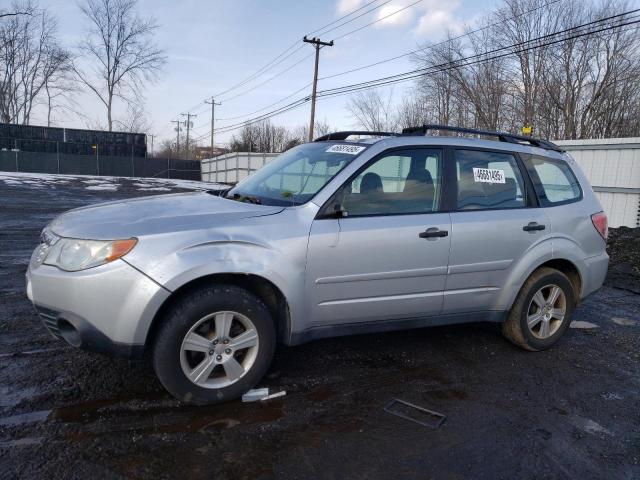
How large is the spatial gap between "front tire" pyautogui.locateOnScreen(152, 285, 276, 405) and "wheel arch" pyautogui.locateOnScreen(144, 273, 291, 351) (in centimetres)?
5

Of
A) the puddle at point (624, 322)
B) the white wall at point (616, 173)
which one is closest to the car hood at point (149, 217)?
the puddle at point (624, 322)

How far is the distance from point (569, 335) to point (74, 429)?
4544 millimetres

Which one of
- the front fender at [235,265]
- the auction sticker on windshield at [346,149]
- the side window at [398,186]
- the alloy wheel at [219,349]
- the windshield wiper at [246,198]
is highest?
the auction sticker on windshield at [346,149]

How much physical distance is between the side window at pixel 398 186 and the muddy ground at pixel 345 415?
1305mm

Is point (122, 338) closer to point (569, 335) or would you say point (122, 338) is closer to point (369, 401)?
point (369, 401)

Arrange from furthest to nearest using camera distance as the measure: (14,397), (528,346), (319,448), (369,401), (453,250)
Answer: (528,346) → (453,250) → (369,401) → (14,397) → (319,448)

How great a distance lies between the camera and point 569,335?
493 centimetres

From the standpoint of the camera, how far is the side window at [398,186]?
3.54 metres

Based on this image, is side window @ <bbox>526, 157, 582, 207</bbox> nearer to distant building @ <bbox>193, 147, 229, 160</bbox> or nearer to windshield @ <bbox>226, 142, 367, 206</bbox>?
windshield @ <bbox>226, 142, 367, 206</bbox>

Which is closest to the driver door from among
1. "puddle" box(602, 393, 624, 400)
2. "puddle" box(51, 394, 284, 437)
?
"puddle" box(51, 394, 284, 437)

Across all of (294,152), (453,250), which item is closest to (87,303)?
(294,152)

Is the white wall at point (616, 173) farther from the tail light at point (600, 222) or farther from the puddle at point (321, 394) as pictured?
the puddle at point (321, 394)

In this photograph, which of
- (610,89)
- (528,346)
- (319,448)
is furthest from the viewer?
(610,89)

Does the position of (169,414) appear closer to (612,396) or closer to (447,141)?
(447,141)
